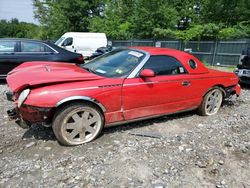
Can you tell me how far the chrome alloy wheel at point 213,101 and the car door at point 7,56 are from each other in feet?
18.9

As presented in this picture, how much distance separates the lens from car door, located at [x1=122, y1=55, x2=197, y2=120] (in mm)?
3719

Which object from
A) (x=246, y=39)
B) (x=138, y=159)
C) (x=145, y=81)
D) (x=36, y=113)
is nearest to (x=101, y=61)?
(x=145, y=81)

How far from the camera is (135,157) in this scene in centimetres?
325

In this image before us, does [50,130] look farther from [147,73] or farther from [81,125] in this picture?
[147,73]

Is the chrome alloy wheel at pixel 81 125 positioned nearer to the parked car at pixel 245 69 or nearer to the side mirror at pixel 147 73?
the side mirror at pixel 147 73

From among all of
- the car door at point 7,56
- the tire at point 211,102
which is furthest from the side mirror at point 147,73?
the car door at point 7,56

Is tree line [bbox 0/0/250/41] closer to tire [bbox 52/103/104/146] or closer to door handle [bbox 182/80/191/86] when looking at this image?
door handle [bbox 182/80/191/86]

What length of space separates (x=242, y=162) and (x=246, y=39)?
11.6 m

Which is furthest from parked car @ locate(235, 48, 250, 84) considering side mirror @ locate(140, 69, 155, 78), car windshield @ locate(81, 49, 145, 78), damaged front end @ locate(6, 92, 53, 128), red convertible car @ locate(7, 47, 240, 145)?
damaged front end @ locate(6, 92, 53, 128)

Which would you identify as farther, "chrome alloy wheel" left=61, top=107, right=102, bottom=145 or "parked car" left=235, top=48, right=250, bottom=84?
"parked car" left=235, top=48, right=250, bottom=84

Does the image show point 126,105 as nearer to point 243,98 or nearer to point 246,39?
point 243,98

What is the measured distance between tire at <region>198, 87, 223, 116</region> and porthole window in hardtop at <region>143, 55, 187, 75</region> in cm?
93

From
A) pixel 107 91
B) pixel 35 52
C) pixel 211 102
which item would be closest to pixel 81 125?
pixel 107 91

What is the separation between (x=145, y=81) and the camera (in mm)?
3807
